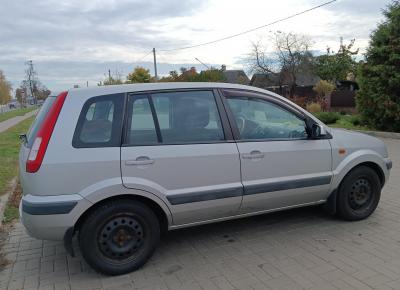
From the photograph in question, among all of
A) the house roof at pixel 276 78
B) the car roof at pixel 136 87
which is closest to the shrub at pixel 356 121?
the car roof at pixel 136 87

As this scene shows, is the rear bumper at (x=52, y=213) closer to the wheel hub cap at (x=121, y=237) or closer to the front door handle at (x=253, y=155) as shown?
the wheel hub cap at (x=121, y=237)

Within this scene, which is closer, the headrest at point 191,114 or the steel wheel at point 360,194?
the headrest at point 191,114

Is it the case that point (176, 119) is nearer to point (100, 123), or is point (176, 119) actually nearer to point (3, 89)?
point (100, 123)

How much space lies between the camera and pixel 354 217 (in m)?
4.46

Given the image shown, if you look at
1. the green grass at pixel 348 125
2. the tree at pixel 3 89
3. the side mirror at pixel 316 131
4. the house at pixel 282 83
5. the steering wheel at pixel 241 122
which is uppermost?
the tree at pixel 3 89

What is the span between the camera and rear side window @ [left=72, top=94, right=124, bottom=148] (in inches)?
126

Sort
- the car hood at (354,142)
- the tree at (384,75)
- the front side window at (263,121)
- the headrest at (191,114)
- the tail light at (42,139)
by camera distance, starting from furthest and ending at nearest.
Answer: the tree at (384,75)
the car hood at (354,142)
the front side window at (263,121)
the headrest at (191,114)
the tail light at (42,139)

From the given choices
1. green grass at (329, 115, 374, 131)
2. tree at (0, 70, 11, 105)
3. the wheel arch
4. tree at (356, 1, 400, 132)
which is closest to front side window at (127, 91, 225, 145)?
the wheel arch

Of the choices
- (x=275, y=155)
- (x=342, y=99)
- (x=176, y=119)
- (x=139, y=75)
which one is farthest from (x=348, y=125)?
(x=139, y=75)

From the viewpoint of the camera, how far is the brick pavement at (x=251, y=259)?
319cm

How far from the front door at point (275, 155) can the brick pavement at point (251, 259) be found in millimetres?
440

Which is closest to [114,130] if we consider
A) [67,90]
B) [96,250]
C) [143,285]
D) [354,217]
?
[67,90]

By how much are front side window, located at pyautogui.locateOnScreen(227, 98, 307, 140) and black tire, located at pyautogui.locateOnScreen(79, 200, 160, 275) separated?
1290 mm

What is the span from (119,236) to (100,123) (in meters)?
1.04
